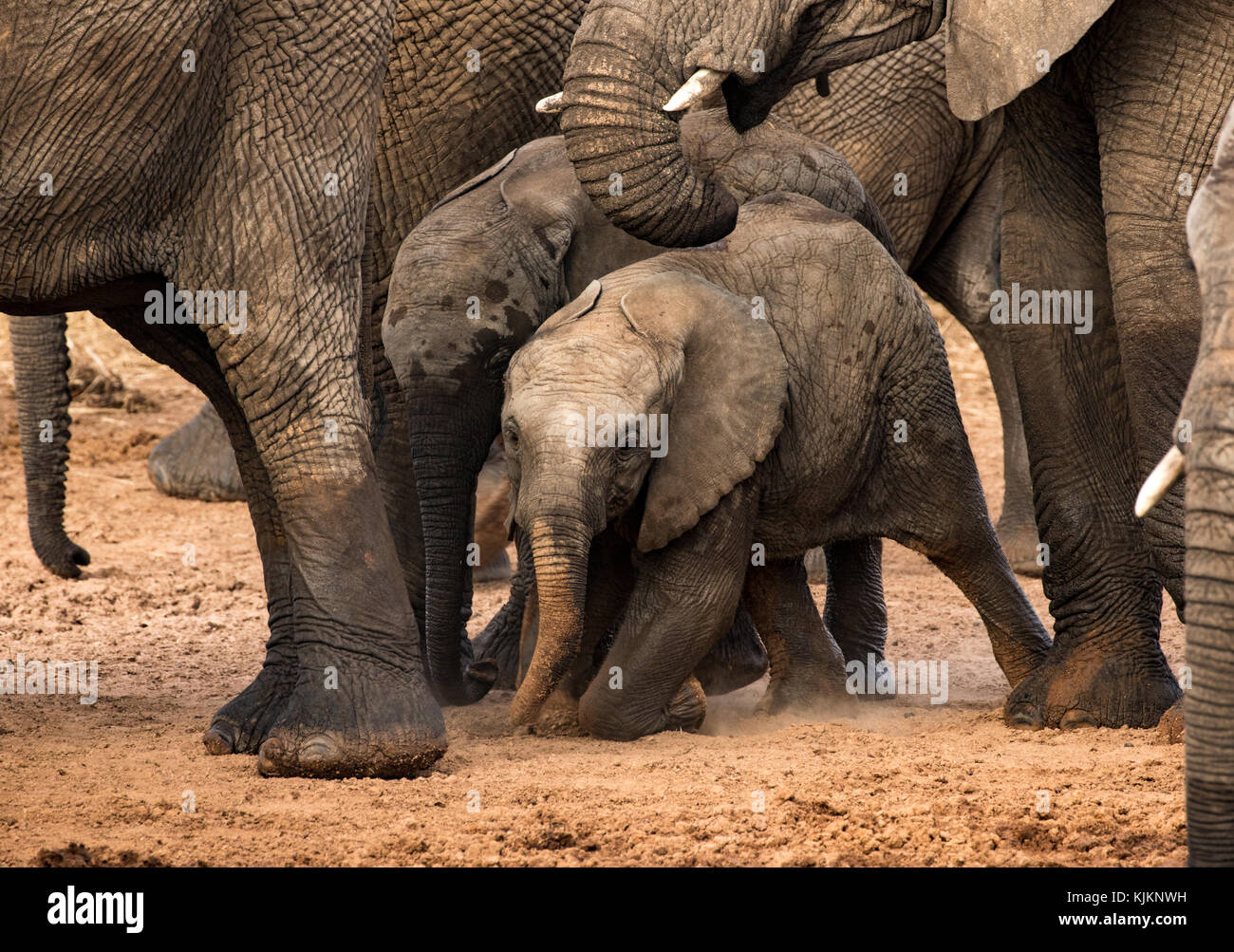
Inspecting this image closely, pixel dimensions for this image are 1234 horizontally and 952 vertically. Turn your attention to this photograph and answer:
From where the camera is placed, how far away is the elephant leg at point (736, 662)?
17.5ft

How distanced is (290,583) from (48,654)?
159cm

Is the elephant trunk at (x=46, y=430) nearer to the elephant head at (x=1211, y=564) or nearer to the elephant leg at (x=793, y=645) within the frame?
the elephant leg at (x=793, y=645)

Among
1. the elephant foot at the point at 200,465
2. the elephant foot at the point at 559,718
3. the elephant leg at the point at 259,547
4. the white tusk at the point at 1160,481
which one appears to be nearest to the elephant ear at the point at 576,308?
the elephant leg at the point at 259,547

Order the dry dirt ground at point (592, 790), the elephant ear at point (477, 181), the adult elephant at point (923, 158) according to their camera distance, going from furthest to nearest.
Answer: the adult elephant at point (923, 158) < the elephant ear at point (477, 181) < the dry dirt ground at point (592, 790)

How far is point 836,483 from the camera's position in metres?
4.72

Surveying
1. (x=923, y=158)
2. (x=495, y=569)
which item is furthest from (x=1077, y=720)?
(x=495, y=569)

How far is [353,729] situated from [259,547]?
587 mm

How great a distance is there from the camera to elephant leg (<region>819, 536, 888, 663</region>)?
5.33m

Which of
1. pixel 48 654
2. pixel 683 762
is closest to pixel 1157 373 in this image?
pixel 683 762

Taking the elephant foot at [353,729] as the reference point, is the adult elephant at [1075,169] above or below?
above

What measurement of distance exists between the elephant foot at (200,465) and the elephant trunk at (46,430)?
1.45m

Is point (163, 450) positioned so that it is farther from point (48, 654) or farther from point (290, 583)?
point (290, 583)

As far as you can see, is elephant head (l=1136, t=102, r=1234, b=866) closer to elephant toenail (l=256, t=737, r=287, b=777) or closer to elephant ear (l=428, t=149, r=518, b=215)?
elephant toenail (l=256, t=737, r=287, b=777)

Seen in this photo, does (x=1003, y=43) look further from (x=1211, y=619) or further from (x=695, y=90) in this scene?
(x=1211, y=619)
